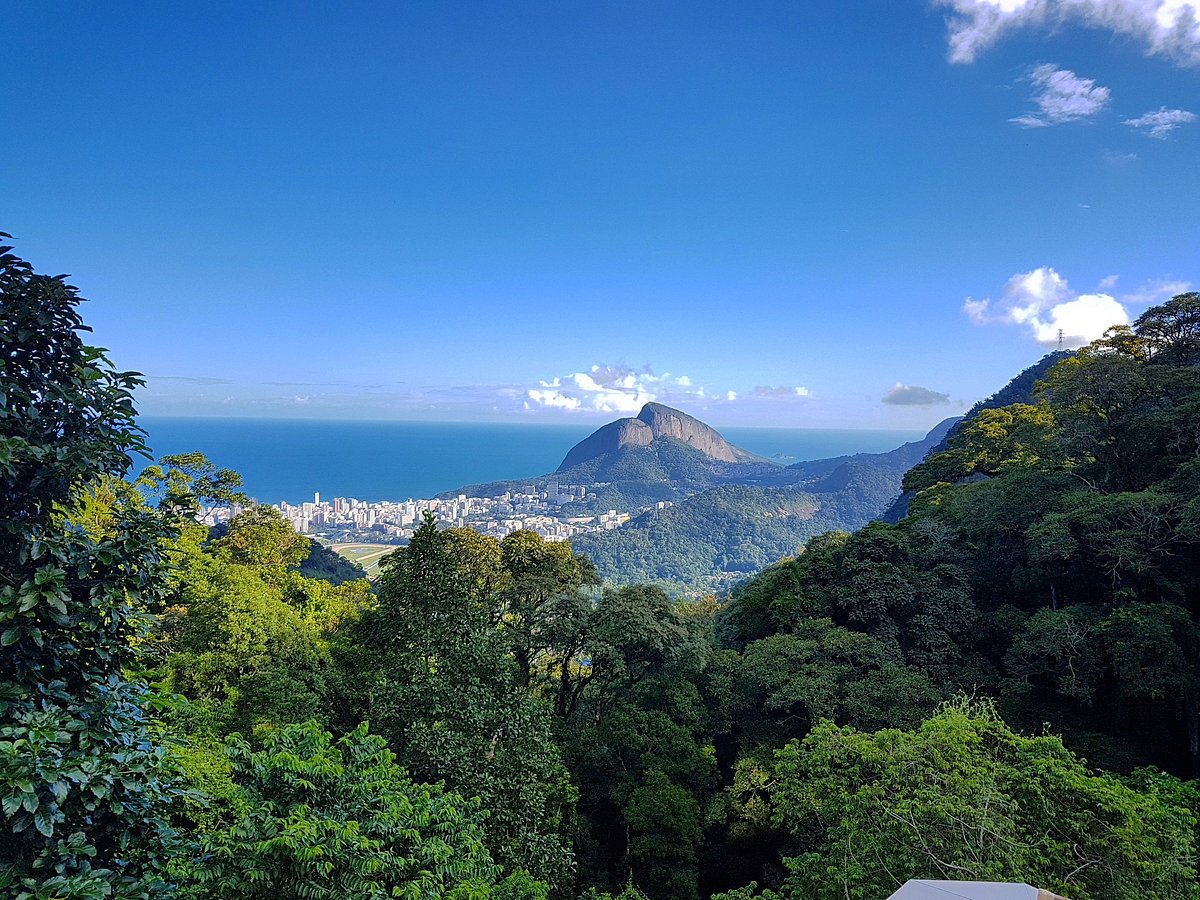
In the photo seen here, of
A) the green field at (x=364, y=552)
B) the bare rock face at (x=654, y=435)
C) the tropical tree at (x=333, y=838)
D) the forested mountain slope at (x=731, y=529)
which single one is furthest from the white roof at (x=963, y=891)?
the bare rock face at (x=654, y=435)

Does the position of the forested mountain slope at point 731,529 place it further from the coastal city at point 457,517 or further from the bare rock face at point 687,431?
the bare rock face at point 687,431

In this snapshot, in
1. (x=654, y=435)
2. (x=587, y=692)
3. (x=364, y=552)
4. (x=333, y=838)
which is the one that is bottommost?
(x=364, y=552)

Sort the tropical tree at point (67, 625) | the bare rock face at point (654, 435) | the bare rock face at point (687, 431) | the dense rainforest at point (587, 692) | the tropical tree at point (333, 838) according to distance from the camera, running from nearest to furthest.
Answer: the tropical tree at point (67, 625)
the dense rainforest at point (587, 692)
the tropical tree at point (333, 838)
the bare rock face at point (654, 435)
the bare rock face at point (687, 431)

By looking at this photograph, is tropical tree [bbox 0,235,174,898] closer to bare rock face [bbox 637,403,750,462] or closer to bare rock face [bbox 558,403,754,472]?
bare rock face [bbox 558,403,754,472]

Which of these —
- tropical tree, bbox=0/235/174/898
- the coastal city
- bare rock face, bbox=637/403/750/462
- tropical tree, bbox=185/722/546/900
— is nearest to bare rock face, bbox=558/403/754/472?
bare rock face, bbox=637/403/750/462

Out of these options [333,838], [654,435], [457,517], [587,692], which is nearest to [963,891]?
[333,838]

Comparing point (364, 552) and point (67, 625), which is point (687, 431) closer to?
point (364, 552)

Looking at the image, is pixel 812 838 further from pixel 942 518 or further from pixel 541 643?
pixel 942 518
